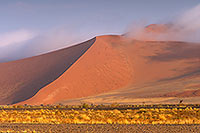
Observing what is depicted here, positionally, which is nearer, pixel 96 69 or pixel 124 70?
pixel 96 69

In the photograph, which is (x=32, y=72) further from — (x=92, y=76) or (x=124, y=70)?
(x=124, y=70)

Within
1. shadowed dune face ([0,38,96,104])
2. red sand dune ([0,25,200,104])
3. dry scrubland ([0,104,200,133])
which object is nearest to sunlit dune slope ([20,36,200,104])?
red sand dune ([0,25,200,104])

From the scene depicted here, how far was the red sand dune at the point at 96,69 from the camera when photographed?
70.8 metres

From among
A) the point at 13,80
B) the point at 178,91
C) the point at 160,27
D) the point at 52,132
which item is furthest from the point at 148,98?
the point at 160,27

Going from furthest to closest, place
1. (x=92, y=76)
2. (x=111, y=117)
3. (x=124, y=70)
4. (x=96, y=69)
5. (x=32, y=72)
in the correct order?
(x=32, y=72) → (x=124, y=70) → (x=96, y=69) → (x=92, y=76) → (x=111, y=117)

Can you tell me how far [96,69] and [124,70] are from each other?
6.77 meters

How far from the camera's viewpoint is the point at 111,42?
91312 millimetres

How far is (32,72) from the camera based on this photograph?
84.9 metres

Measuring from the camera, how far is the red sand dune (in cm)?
7081

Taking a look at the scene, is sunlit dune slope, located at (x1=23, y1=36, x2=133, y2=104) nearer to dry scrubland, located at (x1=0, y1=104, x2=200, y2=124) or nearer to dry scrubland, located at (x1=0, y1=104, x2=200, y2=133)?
dry scrubland, located at (x1=0, y1=104, x2=200, y2=124)

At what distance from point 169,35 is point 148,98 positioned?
49.2 meters

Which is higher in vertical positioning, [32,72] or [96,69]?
[32,72]

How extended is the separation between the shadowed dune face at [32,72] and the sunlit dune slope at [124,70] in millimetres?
3728

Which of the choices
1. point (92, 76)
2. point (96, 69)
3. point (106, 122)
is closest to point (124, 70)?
point (96, 69)
